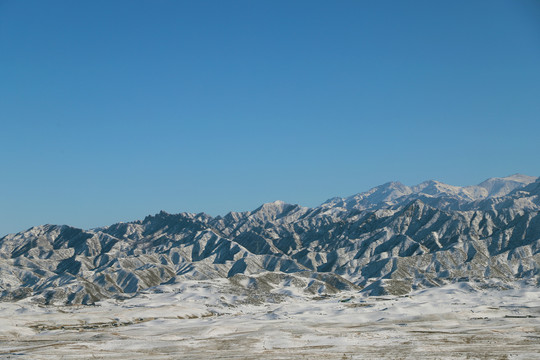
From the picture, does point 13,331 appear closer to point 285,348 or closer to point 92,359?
point 92,359

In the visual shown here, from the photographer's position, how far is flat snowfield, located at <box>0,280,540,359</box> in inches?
4040

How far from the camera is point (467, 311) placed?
534 ft

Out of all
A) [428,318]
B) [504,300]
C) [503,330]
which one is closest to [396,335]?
[503,330]

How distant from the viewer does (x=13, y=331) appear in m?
151

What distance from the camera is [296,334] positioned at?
128 meters

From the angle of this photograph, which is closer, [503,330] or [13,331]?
[503,330]

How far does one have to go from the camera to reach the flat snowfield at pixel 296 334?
102625mm

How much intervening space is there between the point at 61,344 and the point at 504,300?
498ft

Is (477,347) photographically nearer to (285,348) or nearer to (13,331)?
(285,348)

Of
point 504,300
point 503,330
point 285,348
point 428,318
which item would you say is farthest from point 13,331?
point 504,300

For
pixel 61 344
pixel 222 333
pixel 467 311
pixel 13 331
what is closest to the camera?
pixel 61 344

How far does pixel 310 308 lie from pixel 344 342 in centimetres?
8414

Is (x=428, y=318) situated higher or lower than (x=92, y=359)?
lower

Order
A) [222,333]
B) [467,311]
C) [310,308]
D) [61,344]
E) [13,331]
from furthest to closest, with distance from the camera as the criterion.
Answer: [310,308]
[467,311]
[13,331]
[222,333]
[61,344]
